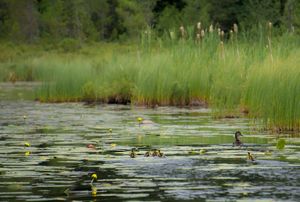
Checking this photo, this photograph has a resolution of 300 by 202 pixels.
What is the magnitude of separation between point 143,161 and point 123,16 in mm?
61559

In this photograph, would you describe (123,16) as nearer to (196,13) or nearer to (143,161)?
(196,13)

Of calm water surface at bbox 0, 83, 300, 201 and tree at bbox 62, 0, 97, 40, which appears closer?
calm water surface at bbox 0, 83, 300, 201

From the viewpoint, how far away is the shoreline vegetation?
17219 mm

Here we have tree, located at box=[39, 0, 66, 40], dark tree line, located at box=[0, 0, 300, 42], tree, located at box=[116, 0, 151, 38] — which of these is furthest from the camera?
tree, located at box=[39, 0, 66, 40]

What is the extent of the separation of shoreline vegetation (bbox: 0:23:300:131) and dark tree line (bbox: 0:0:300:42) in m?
37.6

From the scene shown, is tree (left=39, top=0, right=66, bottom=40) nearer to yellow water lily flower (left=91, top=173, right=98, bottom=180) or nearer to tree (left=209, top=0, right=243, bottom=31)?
tree (left=209, top=0, right=243, bottom=31)

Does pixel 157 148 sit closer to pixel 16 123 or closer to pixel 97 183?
pixel 97 183

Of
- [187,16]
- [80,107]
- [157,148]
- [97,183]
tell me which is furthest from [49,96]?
[187,16]

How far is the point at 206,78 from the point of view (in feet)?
80.5

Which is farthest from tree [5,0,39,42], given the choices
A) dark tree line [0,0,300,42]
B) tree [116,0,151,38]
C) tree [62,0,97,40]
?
tree [116,0,151,38]

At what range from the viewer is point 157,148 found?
14.9 metres

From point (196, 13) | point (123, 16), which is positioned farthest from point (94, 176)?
point (123, 16)

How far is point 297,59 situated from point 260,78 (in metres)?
0.82

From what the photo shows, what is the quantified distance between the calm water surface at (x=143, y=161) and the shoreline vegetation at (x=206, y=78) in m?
0.66
